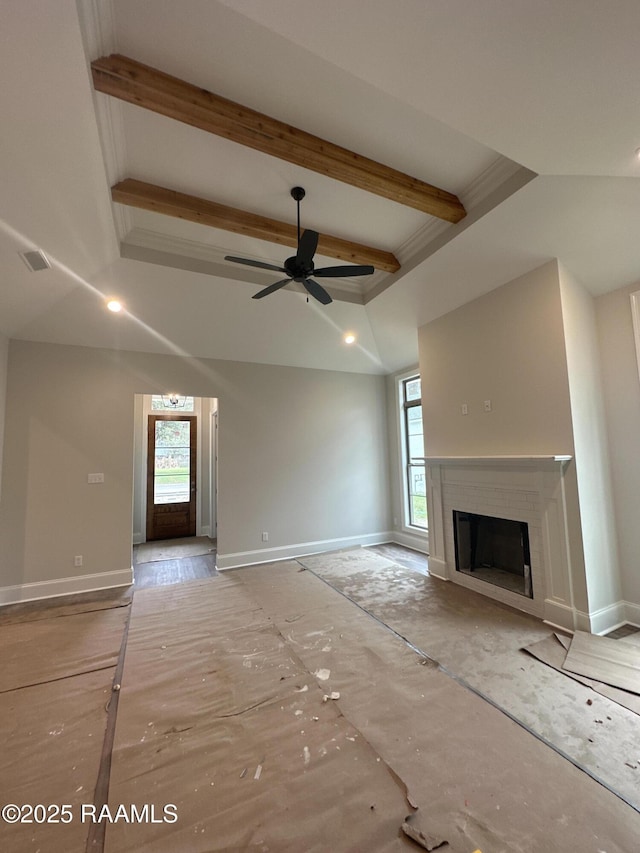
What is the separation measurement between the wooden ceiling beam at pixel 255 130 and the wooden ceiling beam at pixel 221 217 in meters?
0.83

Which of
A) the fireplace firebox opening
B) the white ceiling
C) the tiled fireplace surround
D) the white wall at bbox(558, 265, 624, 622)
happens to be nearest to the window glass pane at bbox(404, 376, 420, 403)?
the white ceiling

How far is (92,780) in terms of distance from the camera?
164cm

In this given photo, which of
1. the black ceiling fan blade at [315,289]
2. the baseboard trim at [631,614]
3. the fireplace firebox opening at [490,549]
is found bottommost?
the baseboard trim at [631,614]

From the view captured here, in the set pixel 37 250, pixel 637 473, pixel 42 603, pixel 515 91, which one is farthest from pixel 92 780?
pixel 637 473

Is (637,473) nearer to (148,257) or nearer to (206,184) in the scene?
(206,184)

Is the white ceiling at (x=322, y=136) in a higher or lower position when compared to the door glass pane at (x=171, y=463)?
higher

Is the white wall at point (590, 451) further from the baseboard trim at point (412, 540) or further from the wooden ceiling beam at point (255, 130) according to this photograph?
the baseboard trim at point (412, 540)

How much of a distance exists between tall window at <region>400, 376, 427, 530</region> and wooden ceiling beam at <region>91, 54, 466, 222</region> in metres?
3.06

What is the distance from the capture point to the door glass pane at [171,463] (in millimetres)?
6754

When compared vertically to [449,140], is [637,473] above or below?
below

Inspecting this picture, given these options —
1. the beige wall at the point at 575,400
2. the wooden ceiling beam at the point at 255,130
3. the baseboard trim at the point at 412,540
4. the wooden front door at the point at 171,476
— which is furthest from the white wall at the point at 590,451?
the wooden front door at the point at 171,476

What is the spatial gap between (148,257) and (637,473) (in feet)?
15.8

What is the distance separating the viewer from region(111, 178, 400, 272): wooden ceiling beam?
9.31 ft

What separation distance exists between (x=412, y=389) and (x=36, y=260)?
4828 millimetres
